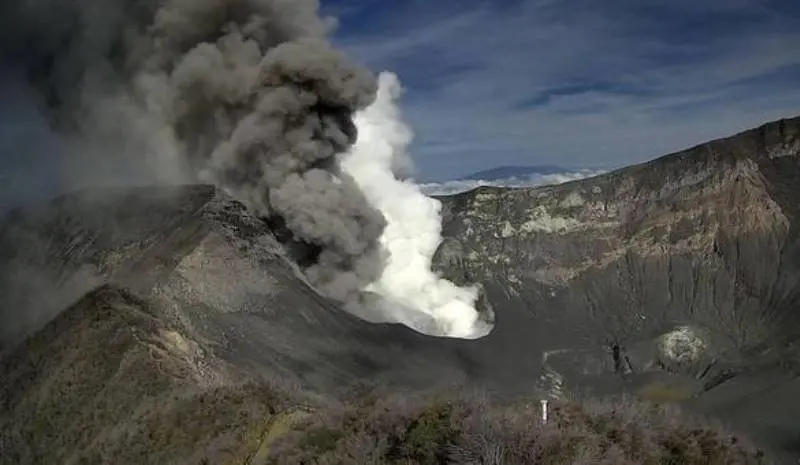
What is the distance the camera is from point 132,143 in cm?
8725

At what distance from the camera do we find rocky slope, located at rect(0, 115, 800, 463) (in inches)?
1706

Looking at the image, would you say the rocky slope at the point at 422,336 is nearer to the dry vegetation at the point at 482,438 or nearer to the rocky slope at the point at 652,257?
the rocky slope at the point at 652,257

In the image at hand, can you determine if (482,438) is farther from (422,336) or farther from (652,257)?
(652,257)

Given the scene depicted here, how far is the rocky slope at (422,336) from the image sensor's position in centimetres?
→ 4334

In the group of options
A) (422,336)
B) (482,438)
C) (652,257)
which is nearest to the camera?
(482,438)

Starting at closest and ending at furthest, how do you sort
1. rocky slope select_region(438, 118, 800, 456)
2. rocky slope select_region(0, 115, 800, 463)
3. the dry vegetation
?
the dry vegetation
rocky slope select_region(0, 115, 800, 463)
rocky slope select_region(438, 118, 800, 456)

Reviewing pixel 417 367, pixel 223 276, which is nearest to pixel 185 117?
pixel 223 276

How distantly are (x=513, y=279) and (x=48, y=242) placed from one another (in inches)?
2083

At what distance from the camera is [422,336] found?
70500mm

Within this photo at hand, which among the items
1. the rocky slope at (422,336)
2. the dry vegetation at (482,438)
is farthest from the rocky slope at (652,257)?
the dry vegetation at (482,438)

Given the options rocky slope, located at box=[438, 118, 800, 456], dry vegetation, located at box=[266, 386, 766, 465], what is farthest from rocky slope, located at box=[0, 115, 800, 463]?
dry vegetation, located at box=[266, 386, 766, 465]

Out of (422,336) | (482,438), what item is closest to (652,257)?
(422,336)

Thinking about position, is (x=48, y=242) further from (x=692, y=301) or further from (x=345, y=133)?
(x=692, y=301)

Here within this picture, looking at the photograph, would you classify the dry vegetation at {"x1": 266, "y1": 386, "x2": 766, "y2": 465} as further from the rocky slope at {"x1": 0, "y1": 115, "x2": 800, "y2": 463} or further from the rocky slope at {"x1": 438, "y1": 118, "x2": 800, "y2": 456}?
the rocky slope at {"x1": 438, "y1": 118, "x2": 800, "y2": 456}
